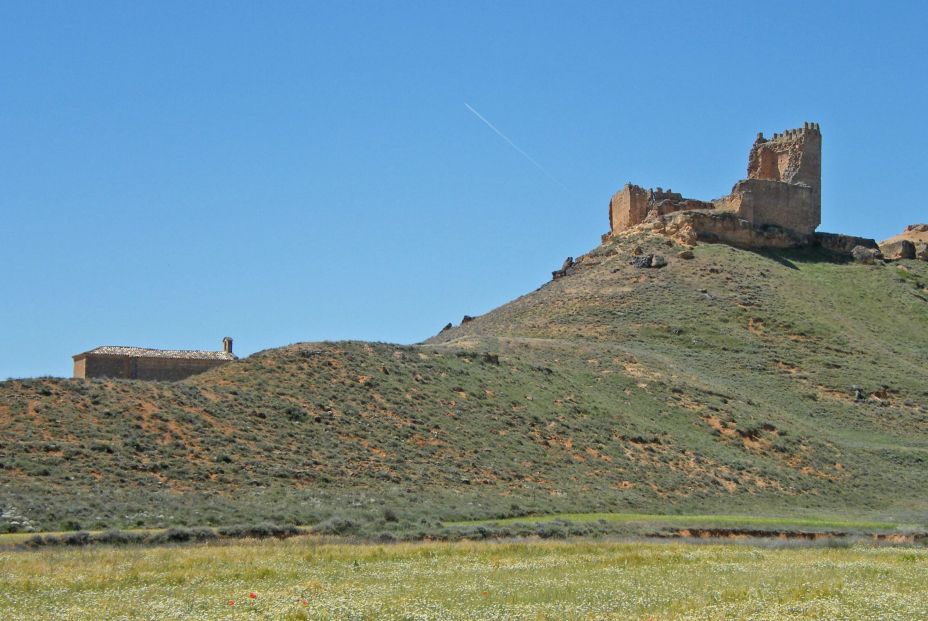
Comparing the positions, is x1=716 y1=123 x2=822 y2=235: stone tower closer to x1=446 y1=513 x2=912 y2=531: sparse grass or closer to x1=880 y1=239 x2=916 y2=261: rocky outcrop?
x1=880 y1=239 x2=916 y2=261: rocky outcrop

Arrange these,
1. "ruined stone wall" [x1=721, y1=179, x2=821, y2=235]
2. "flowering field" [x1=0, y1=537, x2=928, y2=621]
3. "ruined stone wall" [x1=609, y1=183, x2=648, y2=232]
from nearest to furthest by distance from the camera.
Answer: "flowering field" [x1=0, y1=537, x2=928, y2=621]
"ruined stone wall" [x1=721, y1=179, x2=821, y2=235]
"ruined stone wall" [x1=609, y1=183, x2=648, y2=232]

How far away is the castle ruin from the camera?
63.7 metres

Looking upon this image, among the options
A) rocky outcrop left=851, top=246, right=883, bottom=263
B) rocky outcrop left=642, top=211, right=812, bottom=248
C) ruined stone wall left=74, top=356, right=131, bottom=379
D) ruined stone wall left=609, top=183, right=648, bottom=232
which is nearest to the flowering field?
ruined stone wall left=74, top=356, right=131, bottom=379

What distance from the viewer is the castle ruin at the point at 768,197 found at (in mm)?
63719

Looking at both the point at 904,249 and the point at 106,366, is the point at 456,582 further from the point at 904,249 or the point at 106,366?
the point at 904,249

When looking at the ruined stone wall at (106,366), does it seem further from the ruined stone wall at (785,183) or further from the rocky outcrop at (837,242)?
the rocky outcrop at (837,242)

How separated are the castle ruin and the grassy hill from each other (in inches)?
217

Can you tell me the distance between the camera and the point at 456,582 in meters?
15.0

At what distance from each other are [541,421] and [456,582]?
20562 millimetres

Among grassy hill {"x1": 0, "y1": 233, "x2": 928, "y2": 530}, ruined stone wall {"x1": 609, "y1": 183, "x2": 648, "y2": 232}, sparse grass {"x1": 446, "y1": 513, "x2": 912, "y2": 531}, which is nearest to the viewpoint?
grassy hill {"x1": 0, "y1": 233, "x2": 928, "y2": 530}

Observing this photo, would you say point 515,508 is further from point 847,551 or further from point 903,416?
point 903,416

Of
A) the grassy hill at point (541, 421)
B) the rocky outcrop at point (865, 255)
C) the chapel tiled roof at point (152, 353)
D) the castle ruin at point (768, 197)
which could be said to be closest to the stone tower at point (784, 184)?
the castle ruin at point (768, 197)

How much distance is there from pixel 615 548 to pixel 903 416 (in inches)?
1183

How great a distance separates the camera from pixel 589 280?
199ft
